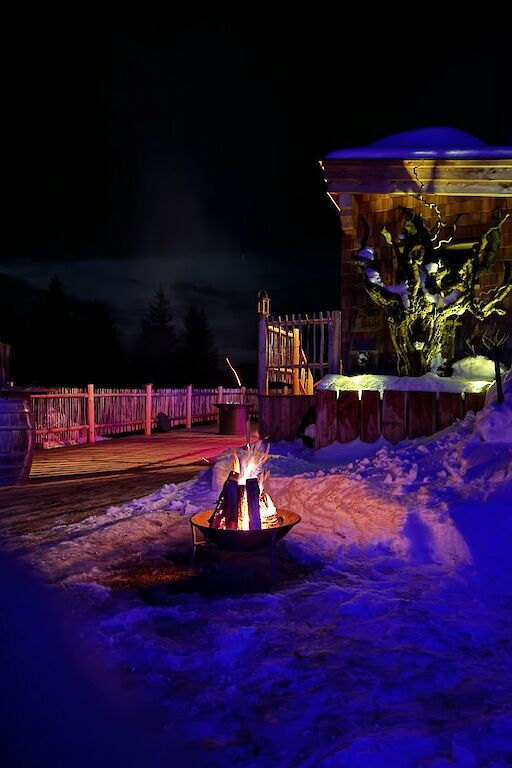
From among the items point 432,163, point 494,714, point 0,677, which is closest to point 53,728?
point 0,677

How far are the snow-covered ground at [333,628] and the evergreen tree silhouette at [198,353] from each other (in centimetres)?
6080

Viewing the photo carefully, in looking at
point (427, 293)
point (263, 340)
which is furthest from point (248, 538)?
point (263, 340)

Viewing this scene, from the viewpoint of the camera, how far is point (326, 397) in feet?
31.4

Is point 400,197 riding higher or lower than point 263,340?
higher

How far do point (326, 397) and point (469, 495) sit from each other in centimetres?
393

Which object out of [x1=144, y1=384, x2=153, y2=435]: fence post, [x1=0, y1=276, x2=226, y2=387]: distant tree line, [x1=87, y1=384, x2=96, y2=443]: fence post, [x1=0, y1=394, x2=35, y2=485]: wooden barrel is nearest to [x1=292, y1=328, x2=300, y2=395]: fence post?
[x1=0, y1=394, x2=35, y2=485]: wooden barrel

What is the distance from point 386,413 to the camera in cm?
911

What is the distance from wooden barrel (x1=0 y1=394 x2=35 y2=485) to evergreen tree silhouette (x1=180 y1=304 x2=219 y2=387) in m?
57.6

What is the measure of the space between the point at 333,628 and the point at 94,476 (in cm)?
700

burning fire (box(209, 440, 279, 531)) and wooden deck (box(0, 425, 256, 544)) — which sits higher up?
burning fire (box(209, 440, 279, 531))

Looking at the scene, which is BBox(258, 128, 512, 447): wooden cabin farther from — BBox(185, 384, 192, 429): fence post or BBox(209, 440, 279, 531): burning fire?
BBox(185, 384, 192, 429): fence post

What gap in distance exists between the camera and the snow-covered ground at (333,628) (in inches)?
108

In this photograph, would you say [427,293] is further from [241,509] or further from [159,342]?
[159,342]

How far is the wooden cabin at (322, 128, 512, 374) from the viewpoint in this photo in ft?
35.1
